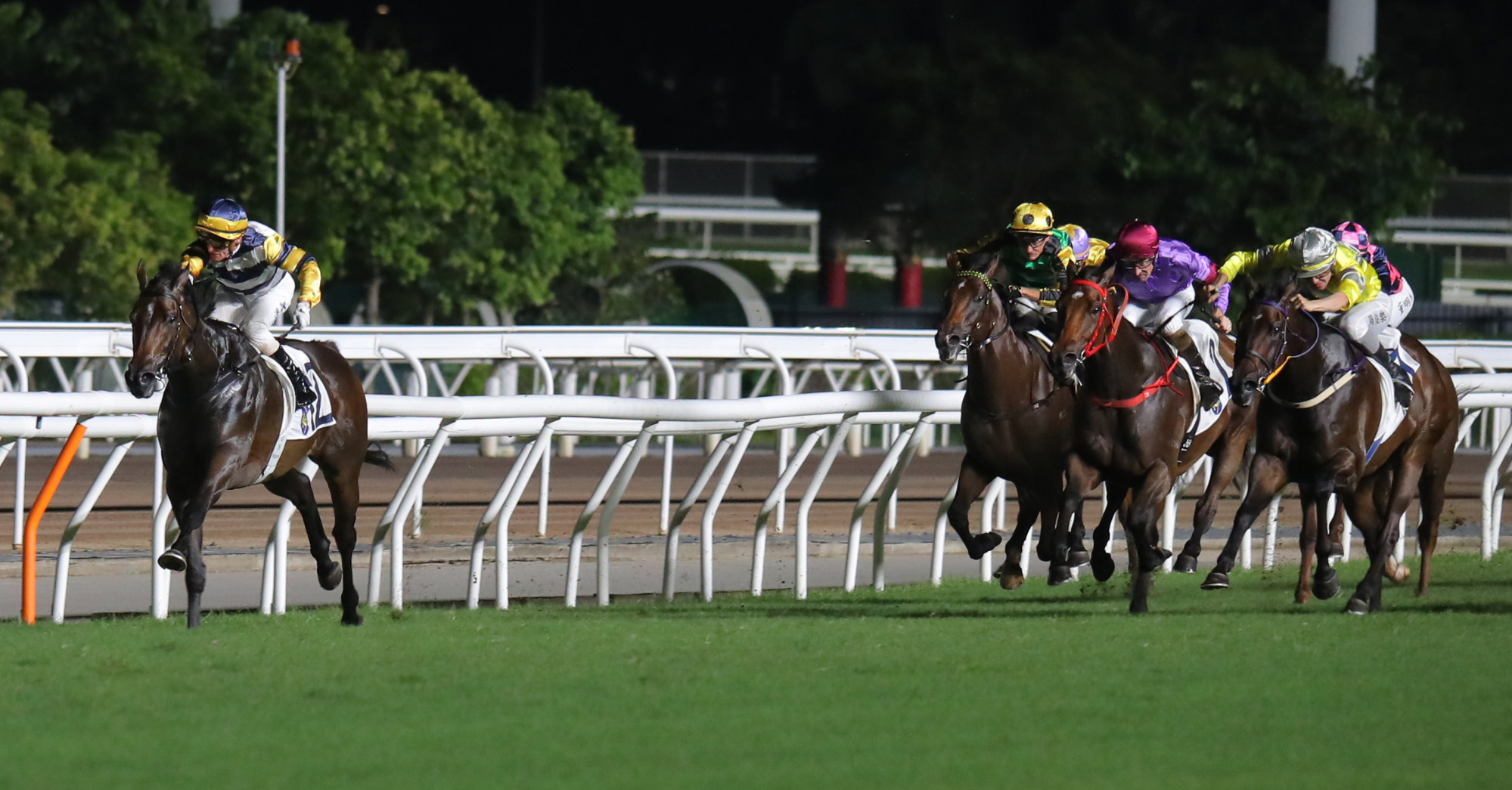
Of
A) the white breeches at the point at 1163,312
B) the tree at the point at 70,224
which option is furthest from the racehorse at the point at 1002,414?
the tree at the point at 70,224

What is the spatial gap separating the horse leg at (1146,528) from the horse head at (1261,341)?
40 cm

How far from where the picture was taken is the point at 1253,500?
329 inches

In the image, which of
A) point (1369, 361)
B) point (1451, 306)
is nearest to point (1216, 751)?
point (1369, 361)

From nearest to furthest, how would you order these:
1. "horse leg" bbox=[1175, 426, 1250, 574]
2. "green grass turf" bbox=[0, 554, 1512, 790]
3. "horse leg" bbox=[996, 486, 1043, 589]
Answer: "green grass turf" bbox=[0, 554, 1512, 790], "horse leg" bbox=[996, 486, 1043, 589], "horse leg" bbox=[1175, 426, 1250, 574]

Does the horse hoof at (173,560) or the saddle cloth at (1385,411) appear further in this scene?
the saddle cloth at (1385,411)

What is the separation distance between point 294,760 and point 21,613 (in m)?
3.33

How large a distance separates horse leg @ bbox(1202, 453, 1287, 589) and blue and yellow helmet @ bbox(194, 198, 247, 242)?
3735 mm

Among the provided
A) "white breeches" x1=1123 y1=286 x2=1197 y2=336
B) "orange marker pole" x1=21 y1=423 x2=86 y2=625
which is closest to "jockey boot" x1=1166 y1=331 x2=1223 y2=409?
"white breeches" x1=1123 y1=286 x2=1197 y2=336

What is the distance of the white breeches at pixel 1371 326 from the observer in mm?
8656

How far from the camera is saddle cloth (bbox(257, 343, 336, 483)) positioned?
7.64m

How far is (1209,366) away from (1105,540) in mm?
999

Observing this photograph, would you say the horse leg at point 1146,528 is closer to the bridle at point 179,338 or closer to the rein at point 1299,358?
the rein at point 1299,358

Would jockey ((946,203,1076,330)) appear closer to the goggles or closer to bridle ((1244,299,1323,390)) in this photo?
bridle ((1244,299,1323,390))

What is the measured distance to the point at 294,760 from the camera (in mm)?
4730
